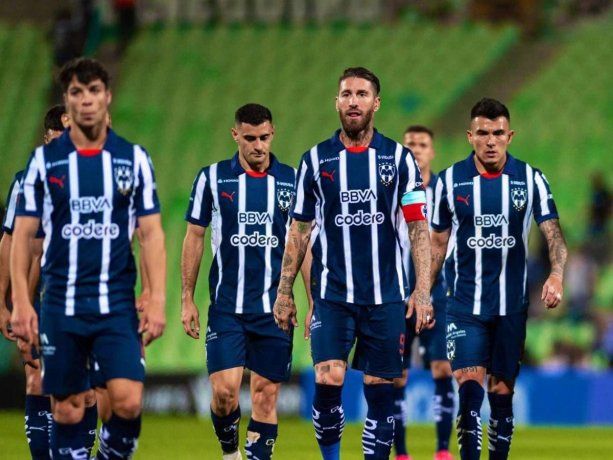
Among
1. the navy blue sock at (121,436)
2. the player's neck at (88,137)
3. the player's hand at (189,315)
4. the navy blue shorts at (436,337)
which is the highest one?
the player's neck at (88,137)

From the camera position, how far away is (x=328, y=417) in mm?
8984

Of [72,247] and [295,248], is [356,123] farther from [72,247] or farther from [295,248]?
[72,247]

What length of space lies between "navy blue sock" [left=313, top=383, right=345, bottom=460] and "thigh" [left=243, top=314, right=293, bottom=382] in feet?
1.80

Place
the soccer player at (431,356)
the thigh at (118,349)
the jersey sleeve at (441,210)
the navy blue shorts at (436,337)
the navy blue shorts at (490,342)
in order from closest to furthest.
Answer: the thigh at (118,349)
the navy blue shorts at (490,342)
the jersey sleeve at (441,210)
the soccer player at (431,356)
the navy blue shorts at (436,337)

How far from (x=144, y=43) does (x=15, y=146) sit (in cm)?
345

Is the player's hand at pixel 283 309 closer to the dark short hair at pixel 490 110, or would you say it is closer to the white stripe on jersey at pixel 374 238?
the white stripe on jersey at pixel 374 238

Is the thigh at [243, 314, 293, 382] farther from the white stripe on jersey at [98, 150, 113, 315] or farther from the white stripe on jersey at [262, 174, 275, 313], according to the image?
the white stripe on jersey at [98, 150, 113, 315]

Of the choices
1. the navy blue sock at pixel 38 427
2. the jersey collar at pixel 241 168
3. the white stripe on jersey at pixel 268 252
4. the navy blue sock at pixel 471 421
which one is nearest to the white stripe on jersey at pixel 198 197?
the jersey collar at pixel 241 168

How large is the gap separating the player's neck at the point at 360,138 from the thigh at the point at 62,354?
2284 mm

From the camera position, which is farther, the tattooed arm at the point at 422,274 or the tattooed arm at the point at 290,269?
the tattooed arm at the point at 290,269

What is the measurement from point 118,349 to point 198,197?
239cm

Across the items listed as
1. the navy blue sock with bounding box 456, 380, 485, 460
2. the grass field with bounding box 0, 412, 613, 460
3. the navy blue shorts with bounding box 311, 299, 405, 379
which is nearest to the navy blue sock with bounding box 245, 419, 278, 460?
the navy blue shorts with bounding box 311, 299, 405, 379

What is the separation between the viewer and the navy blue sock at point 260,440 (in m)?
9.27

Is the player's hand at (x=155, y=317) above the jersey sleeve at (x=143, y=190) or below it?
below
